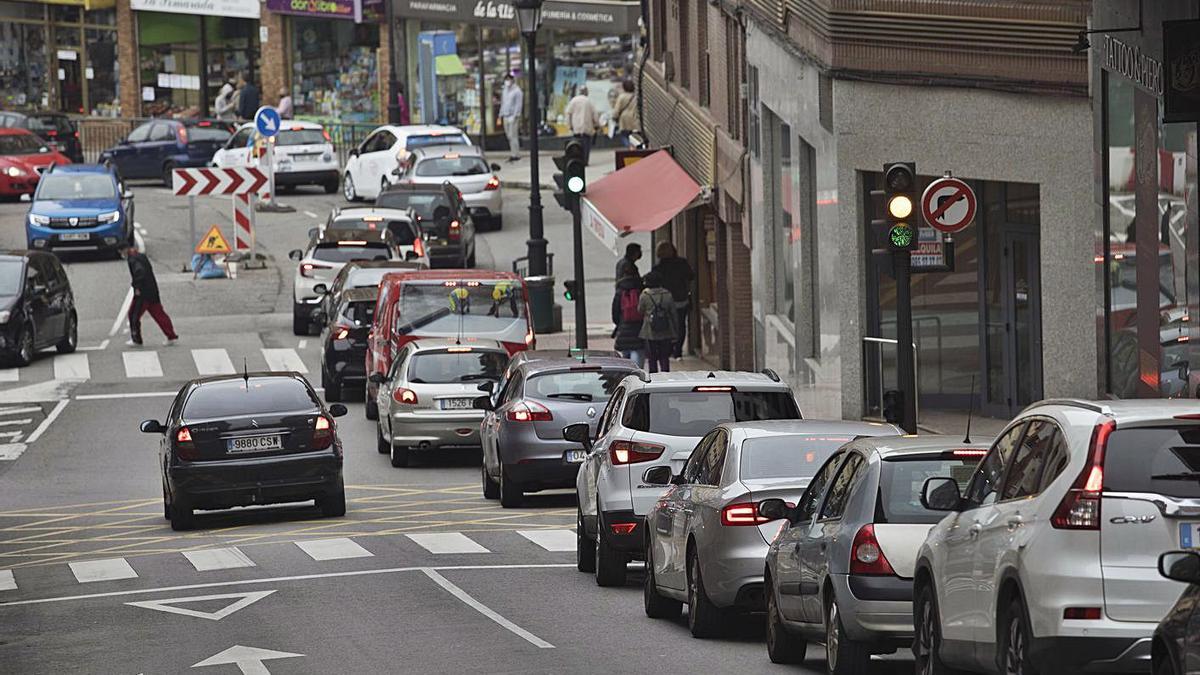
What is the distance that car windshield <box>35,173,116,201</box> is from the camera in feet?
146

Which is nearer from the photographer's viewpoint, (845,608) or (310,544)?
(845,608)

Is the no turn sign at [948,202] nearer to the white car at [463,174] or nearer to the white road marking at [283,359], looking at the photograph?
the white road marking at [283,359]

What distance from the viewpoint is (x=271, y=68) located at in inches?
2410

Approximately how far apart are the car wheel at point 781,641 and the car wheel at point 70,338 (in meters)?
24.7

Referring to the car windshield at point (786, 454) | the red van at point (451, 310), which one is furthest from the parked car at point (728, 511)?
the red van at point (451, 310)

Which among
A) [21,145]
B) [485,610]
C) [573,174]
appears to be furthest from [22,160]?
[485,610]

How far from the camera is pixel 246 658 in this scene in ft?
45.9

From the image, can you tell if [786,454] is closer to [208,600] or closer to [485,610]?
[485,610]

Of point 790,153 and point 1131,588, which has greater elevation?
point 790,153

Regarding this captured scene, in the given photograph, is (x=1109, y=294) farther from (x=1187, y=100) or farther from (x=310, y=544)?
(x=310, y=544)

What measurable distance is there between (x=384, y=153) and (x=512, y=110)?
7.66m

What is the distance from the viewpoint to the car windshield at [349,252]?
124 ft

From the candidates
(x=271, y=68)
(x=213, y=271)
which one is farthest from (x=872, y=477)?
(x=271, y=68)

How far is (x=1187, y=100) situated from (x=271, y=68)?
149ft
